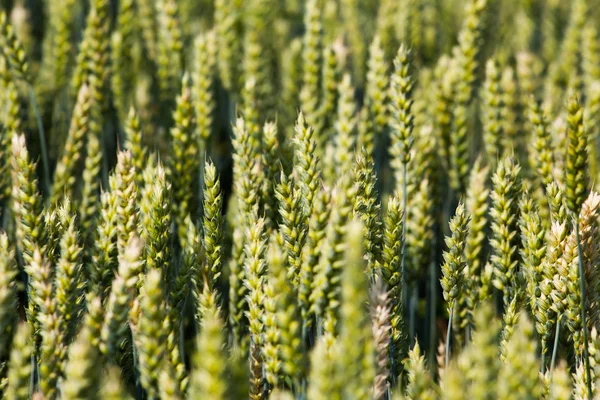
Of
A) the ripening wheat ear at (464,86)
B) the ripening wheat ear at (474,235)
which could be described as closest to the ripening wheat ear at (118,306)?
the ripening wheat ear at (474,235)

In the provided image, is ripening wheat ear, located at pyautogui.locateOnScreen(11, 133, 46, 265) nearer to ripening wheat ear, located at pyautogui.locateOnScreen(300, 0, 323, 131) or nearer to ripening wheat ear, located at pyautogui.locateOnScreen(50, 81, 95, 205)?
ripening wheat ear, located at pyautogui.locateOnScreen(50, 81, 95, 205)

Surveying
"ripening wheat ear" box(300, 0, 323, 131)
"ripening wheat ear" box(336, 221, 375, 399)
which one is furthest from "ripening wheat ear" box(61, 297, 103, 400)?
"ripening wheat ear" box(300, 0, 323, 131)

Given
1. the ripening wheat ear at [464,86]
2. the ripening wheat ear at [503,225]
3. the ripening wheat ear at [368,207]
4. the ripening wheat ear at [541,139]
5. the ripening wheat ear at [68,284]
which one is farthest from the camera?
the ripening wheat ear at [464,86]

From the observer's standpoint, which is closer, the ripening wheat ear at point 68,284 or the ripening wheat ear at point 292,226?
the ripening wheat ear at point 68,284

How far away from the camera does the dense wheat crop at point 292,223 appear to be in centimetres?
157

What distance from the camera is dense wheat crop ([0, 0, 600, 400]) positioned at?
1.57 m

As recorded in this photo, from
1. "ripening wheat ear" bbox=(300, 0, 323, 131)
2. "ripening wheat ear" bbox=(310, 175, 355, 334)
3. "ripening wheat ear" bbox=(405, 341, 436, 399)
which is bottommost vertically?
"ripening wheat ear" bbox=(405, 341, 436, 399)

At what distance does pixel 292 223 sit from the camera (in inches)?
74.5

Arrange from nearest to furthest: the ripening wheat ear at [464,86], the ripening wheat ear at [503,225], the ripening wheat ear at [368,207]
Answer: the ripening wheat ear at [368,207] < the ripening wheat ear at [503,225] < the ripening wheat ear at [464,86]

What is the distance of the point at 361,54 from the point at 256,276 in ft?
7.48

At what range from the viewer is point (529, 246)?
1981 mm

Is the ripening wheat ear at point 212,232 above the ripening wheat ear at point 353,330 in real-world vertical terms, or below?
above

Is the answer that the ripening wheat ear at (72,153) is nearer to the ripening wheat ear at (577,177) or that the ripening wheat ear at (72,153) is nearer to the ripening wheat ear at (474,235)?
the ripening wheat ear at (474,235)

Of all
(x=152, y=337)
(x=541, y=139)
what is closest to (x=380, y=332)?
(x=152, y=337)
